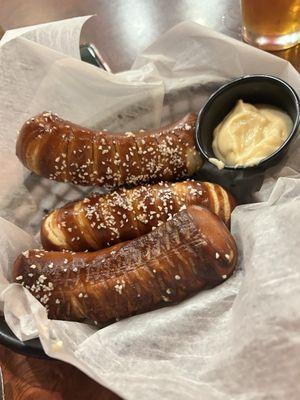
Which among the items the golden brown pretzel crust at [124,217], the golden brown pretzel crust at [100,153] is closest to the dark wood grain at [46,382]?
the golden brown pretzel crust at [124,217]

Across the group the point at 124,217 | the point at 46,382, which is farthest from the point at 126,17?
the point at 46,382

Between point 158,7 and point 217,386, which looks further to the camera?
point 158,7

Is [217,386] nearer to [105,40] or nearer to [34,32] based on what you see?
[34,32]

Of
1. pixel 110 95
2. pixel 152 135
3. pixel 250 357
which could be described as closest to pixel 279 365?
pixel 250 357

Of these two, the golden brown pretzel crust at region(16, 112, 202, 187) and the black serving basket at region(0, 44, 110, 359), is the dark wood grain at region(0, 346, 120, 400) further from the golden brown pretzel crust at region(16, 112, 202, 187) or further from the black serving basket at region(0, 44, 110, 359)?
the golden brown pretzel crust at region(16, 112, 202, 187)

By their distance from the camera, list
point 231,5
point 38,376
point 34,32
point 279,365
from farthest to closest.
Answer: point 231,5, point 34,32, point 38,376, point 279,365

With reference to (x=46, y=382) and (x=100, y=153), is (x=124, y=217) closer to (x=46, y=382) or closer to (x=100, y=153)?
(x=100, y=153)
